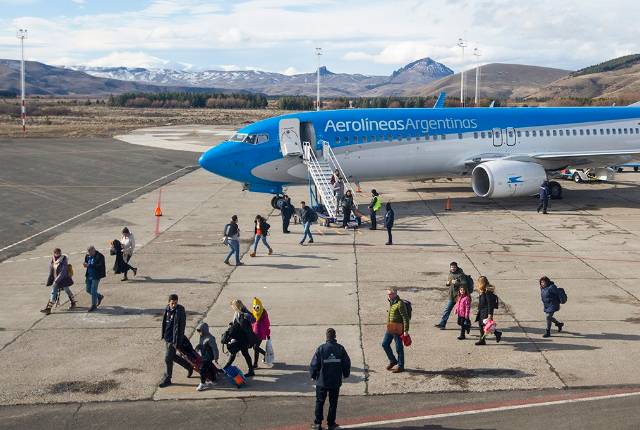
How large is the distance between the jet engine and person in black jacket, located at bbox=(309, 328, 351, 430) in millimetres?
21577

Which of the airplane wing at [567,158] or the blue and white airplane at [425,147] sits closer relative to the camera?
the blue and white airplane at [425,147]

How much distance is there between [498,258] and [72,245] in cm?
1408

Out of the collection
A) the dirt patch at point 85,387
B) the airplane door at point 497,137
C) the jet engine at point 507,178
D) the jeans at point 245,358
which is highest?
the airplane door at point 497,137

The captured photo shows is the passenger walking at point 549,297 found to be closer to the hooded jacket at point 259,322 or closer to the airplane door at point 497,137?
the hooded jacket at point 259,322

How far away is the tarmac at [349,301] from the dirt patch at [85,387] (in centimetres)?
4

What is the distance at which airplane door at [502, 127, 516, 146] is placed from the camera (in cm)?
3428

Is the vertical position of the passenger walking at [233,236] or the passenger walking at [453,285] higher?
the passenger walking at [233,236]

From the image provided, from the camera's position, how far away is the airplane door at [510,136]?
34.3 metres

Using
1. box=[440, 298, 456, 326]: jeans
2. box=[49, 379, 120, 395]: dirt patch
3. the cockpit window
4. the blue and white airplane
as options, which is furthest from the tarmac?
the cockpit window

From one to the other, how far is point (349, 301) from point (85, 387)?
711 cm

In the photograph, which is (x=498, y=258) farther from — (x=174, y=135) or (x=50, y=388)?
(x=174, y=135)

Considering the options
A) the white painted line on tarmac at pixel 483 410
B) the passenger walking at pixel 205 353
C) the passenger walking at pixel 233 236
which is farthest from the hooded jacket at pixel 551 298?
the passenger walking at pixel 233 236

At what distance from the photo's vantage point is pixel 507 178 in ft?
104

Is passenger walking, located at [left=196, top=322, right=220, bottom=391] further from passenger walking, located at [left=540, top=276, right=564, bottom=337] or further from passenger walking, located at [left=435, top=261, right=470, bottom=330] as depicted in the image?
passenger walking, located at [left=540, top=276, right=564, bottom=337]
